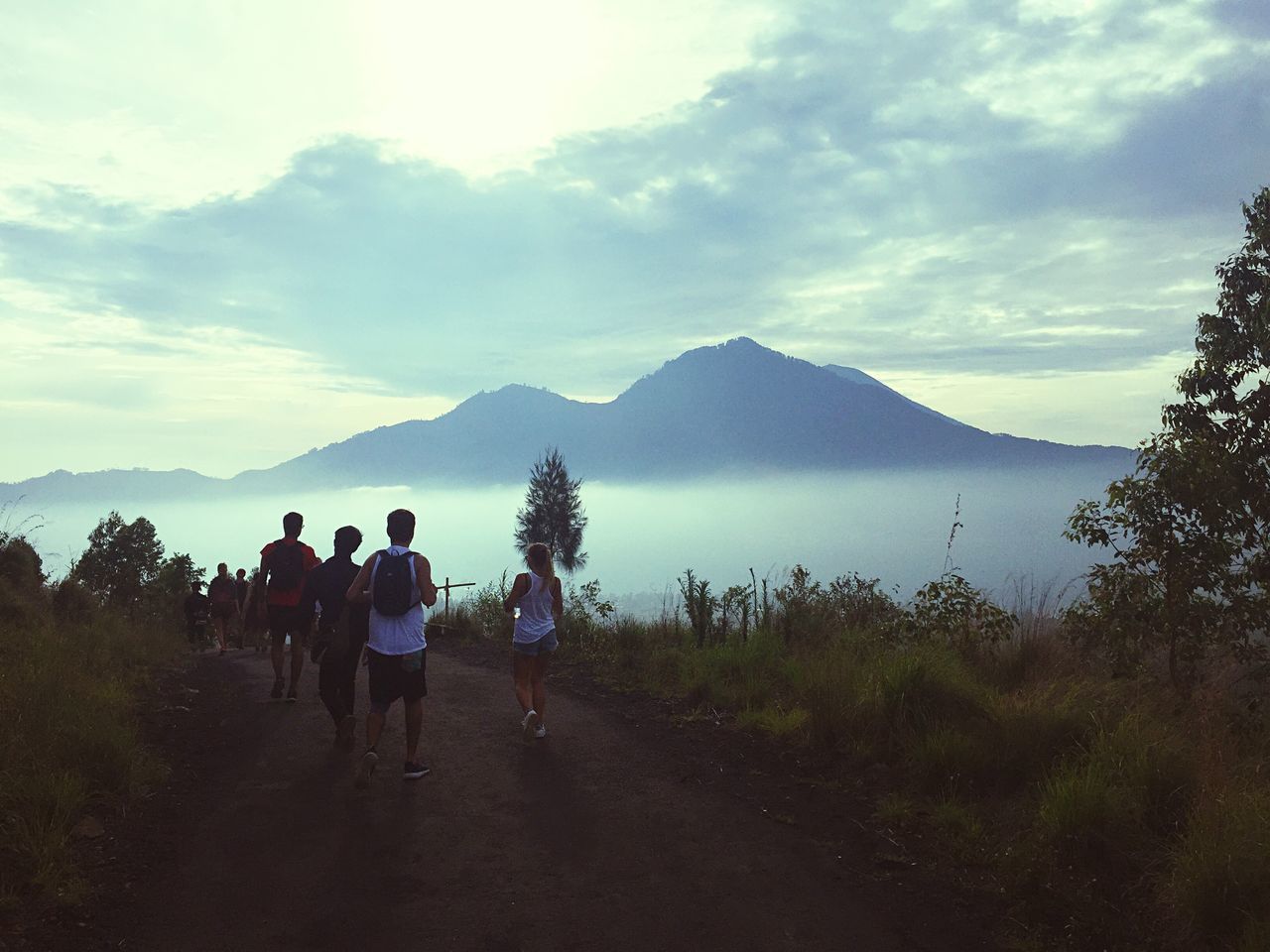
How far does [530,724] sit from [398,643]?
178cm

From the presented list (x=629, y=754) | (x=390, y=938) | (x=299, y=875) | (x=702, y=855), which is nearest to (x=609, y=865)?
(x=702, y=855)

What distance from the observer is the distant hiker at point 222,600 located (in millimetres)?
18109

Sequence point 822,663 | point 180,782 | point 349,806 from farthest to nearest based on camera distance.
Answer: point 822,663 < point 180,782 < point 349,806

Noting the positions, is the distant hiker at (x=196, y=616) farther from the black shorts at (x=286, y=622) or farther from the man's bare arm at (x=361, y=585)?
the man's bare arm at (x=361, y=585)

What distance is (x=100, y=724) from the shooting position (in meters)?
6.46

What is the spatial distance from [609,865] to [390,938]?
135 cm

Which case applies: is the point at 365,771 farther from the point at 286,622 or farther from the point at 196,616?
the point at 196,616

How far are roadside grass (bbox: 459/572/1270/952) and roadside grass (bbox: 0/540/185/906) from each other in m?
5.00

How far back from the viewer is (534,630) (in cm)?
768

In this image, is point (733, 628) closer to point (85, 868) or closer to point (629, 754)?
point (629, 754)

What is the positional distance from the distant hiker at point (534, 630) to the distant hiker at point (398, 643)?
46.0 inches

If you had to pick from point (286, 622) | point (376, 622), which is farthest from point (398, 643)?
point (286, 622)

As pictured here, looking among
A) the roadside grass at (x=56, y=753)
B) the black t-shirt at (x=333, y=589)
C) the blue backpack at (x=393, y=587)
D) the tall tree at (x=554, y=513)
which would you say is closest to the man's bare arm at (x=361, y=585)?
the blue backpack at (x=393, y=587)

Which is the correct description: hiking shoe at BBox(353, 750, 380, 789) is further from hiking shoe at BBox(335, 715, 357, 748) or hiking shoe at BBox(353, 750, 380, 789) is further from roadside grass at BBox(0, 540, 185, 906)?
roadside grass at BBox(0, 540, 185, 906)
